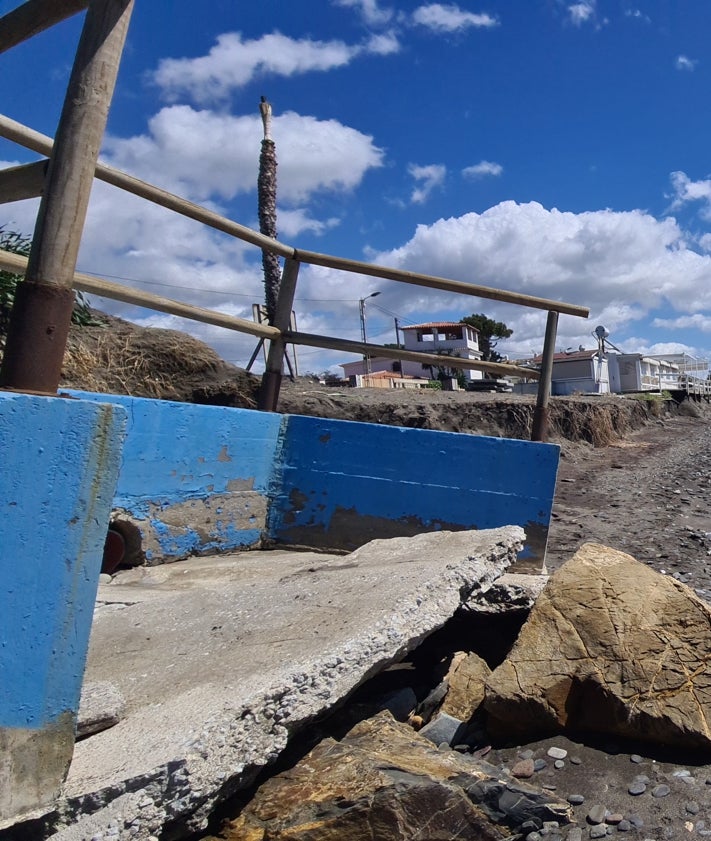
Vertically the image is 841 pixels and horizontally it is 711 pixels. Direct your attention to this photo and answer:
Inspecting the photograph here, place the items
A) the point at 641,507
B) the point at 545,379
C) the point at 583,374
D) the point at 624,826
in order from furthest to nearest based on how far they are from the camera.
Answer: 1. the point at 583,374
2. the point at 641,507
3. the point at 545,379
4. the point at 624,826

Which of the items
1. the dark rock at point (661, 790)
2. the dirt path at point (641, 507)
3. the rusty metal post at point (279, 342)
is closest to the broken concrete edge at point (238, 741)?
the dark rock at point (661, 790)

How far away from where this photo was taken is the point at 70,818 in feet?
5.02

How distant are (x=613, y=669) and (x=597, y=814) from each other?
59 cm

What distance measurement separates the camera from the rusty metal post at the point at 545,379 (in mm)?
3801

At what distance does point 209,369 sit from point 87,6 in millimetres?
6821

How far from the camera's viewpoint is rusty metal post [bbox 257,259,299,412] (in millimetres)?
3898

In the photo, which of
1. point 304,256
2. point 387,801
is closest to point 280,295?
point 304,256

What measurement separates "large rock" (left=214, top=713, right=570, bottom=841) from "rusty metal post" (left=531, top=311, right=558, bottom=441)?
210 cm

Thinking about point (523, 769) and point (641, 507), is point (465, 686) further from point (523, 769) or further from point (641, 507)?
point (641, 507)

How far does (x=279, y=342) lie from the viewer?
391 cm

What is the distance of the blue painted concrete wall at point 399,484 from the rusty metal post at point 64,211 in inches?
89.2

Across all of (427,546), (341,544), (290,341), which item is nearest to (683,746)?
(427,546)

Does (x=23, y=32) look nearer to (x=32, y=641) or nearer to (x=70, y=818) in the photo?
(x=32, y=641)

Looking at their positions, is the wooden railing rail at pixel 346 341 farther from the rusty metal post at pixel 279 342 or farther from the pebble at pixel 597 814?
the pebble at pixel 597 814
